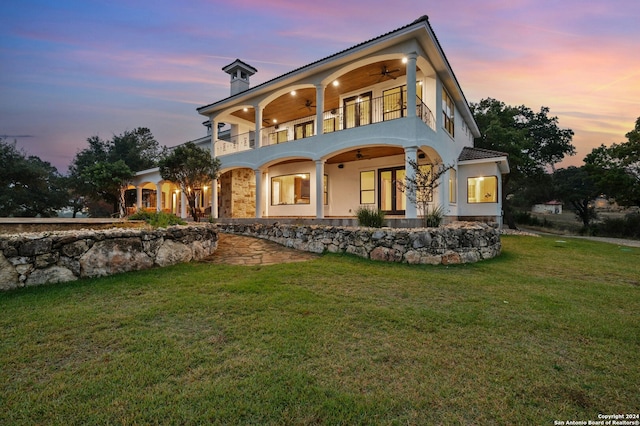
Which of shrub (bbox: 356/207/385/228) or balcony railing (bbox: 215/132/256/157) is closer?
shrub (bbox: 356/207/385/228)

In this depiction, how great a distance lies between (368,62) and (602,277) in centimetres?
931

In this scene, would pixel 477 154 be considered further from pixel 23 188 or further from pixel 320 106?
pixel 23 188

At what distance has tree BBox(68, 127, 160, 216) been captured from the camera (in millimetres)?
20969

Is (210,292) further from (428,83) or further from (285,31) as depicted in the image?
(285,31)

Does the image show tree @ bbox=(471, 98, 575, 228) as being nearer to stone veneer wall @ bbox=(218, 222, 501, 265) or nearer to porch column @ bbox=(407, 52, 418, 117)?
porch column @ bbox=(407, 52, 418, 117)

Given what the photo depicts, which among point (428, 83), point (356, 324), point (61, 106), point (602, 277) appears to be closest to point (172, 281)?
point (356, 324)

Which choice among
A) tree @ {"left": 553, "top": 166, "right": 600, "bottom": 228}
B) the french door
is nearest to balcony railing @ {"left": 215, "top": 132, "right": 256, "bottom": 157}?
the french door

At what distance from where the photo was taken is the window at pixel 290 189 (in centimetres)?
1521

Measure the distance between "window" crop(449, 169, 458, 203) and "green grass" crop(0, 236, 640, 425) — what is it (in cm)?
859

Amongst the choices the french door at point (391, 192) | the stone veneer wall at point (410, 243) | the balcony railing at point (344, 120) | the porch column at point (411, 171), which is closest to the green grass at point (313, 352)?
the stone veneer wall at point (410, 243)

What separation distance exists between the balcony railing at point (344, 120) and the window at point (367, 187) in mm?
2500

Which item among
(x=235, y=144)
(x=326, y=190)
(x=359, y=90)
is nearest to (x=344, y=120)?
(x=359, y=90)

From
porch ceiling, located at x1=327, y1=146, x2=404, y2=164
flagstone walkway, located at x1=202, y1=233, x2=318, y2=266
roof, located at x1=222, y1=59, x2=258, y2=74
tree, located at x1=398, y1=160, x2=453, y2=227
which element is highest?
roof, located at x1=222, y1=59, x2=258, y2=74

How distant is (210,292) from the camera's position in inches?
184
